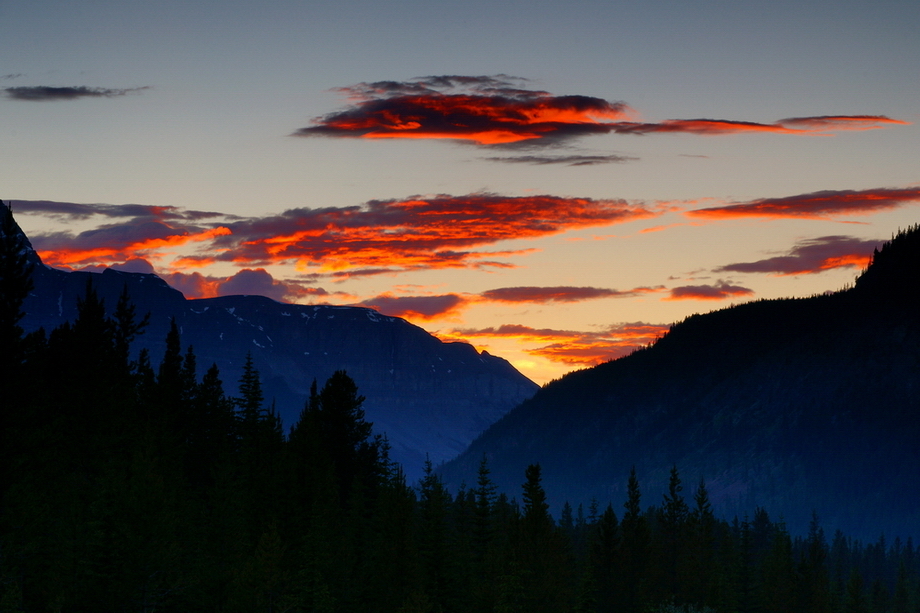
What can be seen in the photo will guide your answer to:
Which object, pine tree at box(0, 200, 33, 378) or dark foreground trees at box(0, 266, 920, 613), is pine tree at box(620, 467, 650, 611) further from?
pine tree at box(0, 200, 33, 378)

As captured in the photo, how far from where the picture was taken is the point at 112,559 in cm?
5588

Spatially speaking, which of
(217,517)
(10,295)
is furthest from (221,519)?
(10,295)

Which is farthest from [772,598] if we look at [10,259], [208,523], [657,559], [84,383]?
[10,259]

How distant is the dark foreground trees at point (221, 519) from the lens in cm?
5481

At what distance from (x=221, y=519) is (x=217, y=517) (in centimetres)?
33

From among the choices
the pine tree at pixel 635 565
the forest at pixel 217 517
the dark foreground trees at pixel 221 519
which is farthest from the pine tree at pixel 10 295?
the pine tree at pixel 635 565

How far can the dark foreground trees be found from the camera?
54812 millimetres

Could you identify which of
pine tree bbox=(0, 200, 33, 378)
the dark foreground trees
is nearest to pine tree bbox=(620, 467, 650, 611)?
the dark foreground trees

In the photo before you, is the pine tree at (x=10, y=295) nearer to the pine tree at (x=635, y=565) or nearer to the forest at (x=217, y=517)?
the forest at (x=217, y=517)

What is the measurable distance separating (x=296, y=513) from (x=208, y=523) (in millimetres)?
11452

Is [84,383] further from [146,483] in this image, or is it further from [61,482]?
[146,483]

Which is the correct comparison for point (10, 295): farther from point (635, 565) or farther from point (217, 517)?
point (635, 565)

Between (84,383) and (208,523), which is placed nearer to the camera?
(84,383)

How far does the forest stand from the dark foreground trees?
150mm
